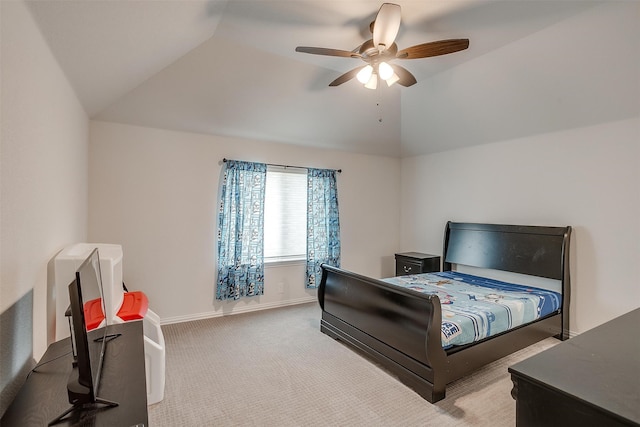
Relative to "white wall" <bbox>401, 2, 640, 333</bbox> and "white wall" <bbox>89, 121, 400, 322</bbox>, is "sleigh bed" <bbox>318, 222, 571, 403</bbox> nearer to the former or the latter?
"white wall" <bbox>401, 2, 640, 333</bbox>

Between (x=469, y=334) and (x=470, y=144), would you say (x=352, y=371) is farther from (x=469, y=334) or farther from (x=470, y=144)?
(x=470, y=144)

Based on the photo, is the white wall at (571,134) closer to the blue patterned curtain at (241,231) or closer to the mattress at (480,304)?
the mattress at (480,304)

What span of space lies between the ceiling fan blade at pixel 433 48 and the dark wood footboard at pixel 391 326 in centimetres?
173

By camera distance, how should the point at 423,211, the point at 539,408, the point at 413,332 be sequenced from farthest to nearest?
1. the point at 423,211
2. the point at 413,332
3. the point at 539,408

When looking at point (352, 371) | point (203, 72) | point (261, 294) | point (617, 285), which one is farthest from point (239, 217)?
point (617, 285)

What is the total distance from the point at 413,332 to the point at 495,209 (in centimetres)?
252

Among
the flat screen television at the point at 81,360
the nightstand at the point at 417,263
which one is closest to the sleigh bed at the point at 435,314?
the nightstand at the point at 417,263

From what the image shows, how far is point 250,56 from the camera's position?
2.96 meters

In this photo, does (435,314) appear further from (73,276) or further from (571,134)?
(571,134)

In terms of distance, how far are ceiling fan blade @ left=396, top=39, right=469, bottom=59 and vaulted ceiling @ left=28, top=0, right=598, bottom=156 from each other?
1.09ft

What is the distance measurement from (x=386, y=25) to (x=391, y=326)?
221 centimetres

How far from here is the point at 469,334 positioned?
2441 mm

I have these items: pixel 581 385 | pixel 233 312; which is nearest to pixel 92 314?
pixel 581 385

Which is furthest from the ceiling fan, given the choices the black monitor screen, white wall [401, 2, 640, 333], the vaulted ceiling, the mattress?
the mattress
